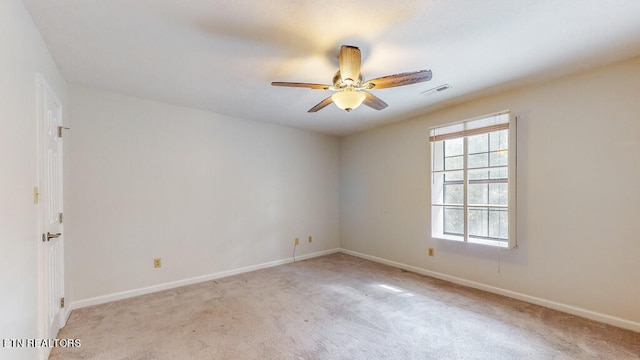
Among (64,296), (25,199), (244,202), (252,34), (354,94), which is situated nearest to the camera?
(25,199)

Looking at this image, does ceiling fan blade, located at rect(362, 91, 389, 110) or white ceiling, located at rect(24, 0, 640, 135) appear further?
ceiling fan blade, located at rect(362, 91, 389, 110)

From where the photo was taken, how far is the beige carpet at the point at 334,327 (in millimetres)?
2100

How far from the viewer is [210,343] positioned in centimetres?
222

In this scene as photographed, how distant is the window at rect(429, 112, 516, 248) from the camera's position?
309 centimetres

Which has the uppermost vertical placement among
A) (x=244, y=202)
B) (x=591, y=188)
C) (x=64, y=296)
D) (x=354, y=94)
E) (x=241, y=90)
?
(x=241, y=90)

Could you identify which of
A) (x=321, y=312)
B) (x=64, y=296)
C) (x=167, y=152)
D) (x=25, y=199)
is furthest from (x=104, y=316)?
(x=321, y=312)

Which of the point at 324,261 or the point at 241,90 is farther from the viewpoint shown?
the point at 324,261

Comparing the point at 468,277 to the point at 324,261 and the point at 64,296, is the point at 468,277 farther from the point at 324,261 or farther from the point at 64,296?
the point at 64,296

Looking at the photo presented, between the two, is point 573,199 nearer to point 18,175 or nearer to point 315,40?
point 315,40

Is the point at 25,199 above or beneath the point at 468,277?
above

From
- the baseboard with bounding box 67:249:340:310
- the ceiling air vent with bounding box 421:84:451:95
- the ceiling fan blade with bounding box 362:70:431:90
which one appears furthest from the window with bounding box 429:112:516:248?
the baseboard with bounding box 67:249:340:310

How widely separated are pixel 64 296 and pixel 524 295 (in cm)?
458

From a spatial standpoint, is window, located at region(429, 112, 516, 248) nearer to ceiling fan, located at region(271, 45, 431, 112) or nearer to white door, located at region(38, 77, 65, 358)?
ceiling fan, located at region(271, 45, 431, 112)

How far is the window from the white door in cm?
394
